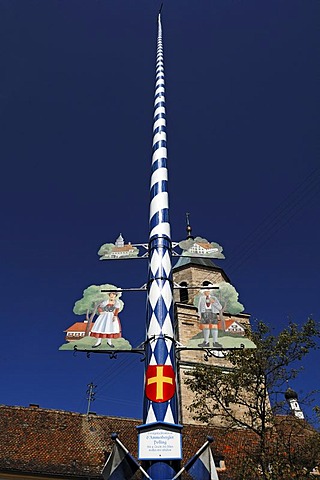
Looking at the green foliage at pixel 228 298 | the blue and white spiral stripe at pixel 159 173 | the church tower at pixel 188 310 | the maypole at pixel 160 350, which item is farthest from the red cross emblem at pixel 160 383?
the church tower at pixel 188 310

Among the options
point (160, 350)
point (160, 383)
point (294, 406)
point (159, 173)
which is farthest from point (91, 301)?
point (294, 406)

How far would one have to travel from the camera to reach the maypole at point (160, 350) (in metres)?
4.35

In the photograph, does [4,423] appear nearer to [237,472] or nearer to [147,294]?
[237,472]

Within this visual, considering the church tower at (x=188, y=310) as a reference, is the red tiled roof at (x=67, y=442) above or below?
below

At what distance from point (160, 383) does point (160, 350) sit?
394 millimetres

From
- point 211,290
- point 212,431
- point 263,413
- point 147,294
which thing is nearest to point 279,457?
point 263,413

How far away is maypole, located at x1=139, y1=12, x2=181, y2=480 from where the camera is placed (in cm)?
435

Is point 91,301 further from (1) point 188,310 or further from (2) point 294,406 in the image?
(1) point 188,310

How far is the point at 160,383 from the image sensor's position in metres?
4.76

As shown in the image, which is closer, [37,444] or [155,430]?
[155,430]

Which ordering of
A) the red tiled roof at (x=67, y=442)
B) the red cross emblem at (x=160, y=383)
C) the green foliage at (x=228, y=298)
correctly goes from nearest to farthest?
the red cross emblem at (x=160, y=383) < the green foliage at (x=228, y=298) < the red tiled roof at (x=67, y=442)

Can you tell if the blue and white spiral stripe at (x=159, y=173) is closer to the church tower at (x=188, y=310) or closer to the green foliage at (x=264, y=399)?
the green foliage at (x=264, y=399)

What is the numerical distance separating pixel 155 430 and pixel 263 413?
850cm

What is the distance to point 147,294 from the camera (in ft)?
18.7
